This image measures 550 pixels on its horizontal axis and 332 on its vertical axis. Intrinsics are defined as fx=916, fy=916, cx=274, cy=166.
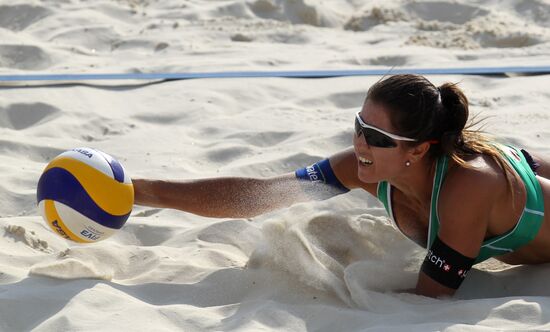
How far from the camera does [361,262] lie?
9.86ft

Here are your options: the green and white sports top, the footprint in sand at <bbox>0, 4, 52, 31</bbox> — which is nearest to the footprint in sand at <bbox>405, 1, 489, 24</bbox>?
the footprint in sand at <bbox>0, 4, 52, 31</bbox>

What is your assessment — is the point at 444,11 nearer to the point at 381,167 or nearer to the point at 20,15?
the point at 20,15

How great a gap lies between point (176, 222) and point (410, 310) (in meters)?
Answer: 1.28

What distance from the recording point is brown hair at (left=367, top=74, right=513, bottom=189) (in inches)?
105

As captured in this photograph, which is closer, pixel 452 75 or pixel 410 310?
pixel 410 310

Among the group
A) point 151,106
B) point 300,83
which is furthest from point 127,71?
point 300,83

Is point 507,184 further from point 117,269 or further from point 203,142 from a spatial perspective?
point 203,142

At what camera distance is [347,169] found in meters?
3.17

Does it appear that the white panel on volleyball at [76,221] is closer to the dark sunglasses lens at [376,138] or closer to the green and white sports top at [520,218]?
the dark sunglasses lens at [376,138]

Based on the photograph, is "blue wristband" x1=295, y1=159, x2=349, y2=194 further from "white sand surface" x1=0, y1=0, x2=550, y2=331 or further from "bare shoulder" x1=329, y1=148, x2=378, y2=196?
"white sand surface" x1=0, y1=0, x2=550, y2=331

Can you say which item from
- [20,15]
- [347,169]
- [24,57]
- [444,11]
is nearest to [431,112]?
[347,169]

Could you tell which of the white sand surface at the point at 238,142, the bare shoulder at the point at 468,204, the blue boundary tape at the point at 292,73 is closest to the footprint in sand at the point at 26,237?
the white sand surface at the point at 238,142

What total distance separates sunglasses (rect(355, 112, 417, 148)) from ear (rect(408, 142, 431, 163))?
4 cm

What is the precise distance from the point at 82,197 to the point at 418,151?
106 cm
